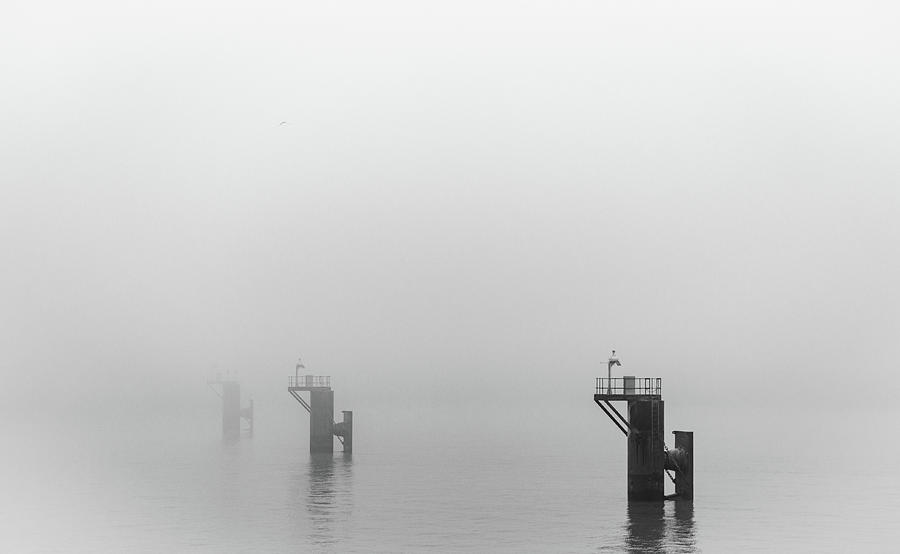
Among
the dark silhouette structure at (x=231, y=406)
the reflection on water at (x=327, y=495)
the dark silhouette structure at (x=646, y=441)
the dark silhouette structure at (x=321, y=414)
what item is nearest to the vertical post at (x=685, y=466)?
the dark silhouette structure at (x=646, y=441)

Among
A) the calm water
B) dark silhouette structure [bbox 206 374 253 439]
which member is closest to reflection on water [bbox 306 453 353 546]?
the calm water

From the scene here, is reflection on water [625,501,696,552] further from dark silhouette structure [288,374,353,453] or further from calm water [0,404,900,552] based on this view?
dark silhouette structure [288,374,353,453]

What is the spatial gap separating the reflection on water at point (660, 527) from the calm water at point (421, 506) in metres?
0.14

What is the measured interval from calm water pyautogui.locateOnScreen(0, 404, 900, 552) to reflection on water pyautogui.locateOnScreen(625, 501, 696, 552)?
140 millimetres

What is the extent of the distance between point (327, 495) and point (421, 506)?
23.9 feet

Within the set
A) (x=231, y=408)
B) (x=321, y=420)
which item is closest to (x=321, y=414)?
(x=321, y=420)

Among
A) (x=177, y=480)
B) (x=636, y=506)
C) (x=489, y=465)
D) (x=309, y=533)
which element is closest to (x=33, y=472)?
(x=177, y=480)

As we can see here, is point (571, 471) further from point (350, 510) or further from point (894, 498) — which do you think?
point (350, 510)

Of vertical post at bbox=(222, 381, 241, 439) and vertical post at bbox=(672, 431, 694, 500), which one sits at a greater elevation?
vertical post at bbox=(672, 431, 694, 500)

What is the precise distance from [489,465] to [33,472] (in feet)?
140

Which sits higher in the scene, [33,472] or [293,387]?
[293,387]

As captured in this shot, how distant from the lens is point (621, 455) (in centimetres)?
12638

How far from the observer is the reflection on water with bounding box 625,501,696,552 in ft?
163

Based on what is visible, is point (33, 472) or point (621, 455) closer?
point (33, 472)
